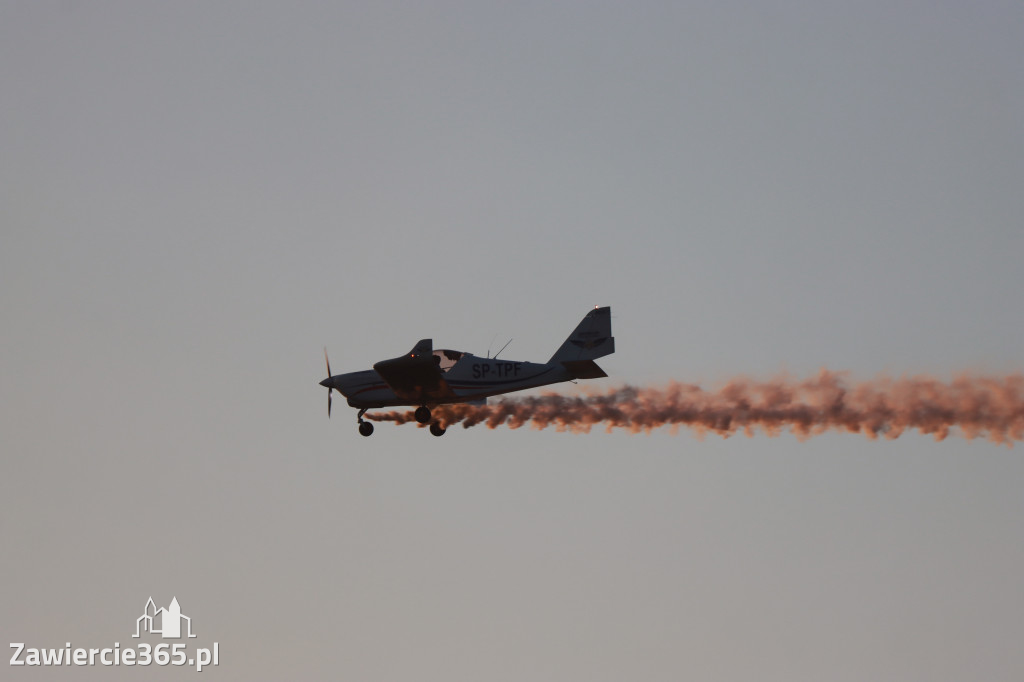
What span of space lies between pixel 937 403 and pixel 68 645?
939 inches

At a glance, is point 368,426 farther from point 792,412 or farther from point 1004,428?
point 1004,428

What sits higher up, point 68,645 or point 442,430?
point 442,430

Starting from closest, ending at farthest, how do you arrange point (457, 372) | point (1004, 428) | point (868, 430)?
point (1004, 428), point (868, 430), point (457, 372)

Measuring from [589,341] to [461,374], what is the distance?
362cm

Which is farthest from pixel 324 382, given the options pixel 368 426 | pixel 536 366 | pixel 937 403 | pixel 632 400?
pixel 937 403

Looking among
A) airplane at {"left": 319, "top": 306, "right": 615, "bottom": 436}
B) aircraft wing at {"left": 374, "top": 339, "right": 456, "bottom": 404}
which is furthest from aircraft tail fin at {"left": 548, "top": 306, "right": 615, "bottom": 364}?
aircraft wing at {"left": 374, "top": 339, "right": 456, "bottom": 404}

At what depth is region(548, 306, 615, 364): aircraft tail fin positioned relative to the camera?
133ft

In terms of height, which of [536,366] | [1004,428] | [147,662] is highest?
[536,366]

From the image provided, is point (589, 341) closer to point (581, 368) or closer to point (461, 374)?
point (581, 368)

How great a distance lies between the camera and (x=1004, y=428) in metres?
35.8

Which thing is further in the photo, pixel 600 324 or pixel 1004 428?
pixel 600 324

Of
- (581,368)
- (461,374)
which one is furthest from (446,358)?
(581,368)

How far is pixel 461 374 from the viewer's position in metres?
40.9

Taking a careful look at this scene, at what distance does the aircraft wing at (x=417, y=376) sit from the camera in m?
40.1
